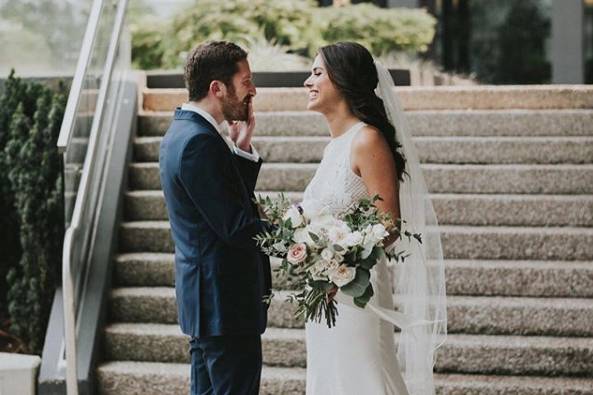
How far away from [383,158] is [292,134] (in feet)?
12.9

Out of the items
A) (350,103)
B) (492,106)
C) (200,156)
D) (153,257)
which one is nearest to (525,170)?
(492,106)

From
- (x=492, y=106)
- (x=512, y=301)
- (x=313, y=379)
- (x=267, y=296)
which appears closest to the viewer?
(x=267, y=296)

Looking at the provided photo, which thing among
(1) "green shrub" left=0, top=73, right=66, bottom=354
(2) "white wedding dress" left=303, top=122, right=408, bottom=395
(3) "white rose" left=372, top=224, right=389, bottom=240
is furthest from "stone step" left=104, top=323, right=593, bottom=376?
(3) "white rose" left=372, top=224, right=389, bottom=240

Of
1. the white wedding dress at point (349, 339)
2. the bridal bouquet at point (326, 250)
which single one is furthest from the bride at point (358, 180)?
the bridal bouquet at point (326, 250)

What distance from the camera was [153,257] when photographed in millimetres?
7059

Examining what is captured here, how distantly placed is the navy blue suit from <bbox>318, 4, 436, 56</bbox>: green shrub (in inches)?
291

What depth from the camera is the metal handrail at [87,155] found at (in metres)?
5.61

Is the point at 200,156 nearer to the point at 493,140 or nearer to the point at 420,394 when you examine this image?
the point at 420,394

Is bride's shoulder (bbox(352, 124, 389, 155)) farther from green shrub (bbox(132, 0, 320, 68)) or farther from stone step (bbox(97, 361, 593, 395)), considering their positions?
green shrub (bbox(132, 0, 320, 68))

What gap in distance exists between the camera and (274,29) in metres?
11.2

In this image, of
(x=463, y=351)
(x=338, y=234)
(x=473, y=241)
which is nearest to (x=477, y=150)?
(x=473, y=241)

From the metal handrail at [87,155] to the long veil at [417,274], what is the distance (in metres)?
1.83

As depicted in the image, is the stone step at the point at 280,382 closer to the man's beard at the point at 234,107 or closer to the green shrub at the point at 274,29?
the man's beard at the point at 234,107

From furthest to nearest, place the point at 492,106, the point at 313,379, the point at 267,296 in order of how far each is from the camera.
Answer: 1. the point at 492,106
2. the point at 313,379
3. the point at 267,296
